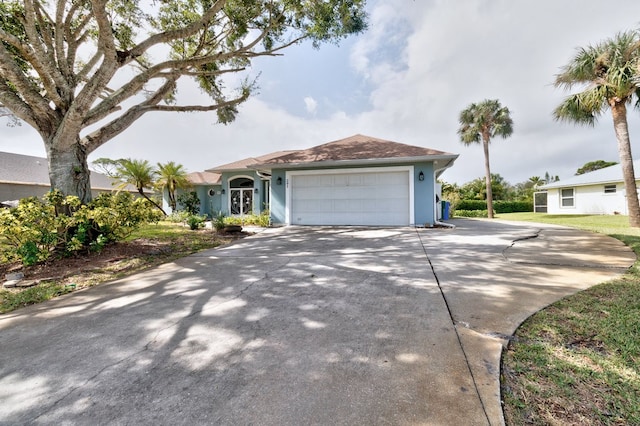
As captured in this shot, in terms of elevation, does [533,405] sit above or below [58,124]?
below

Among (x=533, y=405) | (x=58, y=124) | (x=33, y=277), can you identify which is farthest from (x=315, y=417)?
(x=58, y=124)

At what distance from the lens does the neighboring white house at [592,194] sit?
17.5m

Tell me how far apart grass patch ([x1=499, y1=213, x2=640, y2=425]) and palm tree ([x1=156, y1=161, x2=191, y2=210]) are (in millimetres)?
18332

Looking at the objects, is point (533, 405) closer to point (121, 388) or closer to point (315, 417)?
point (315, 417)

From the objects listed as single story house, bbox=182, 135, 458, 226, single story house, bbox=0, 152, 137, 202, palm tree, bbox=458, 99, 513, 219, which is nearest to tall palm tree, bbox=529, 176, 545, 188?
palm tree, bbox=458, 99, 513, 219

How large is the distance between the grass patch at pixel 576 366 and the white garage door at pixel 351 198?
25.2 feet

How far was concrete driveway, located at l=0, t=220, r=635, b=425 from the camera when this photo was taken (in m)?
1.57

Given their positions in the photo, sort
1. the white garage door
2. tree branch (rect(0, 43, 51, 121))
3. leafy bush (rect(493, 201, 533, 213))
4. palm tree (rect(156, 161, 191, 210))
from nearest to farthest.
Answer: tree branch (rect(0, 43, 51, 121)) < the white garage door < palm tree (rect(156, 161, 191, 210)) < leafy bush (rect(493, 201, 533, 213))

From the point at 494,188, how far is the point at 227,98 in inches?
1089

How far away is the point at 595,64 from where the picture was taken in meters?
10.2

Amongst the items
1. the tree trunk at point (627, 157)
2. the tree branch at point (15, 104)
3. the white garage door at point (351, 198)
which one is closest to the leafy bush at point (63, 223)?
the tree branch at point (15, 104)

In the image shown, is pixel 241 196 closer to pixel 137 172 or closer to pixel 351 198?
pixel 137 172

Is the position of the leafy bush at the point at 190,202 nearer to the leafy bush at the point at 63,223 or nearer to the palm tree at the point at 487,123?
the leafy bush at the point at 63,223

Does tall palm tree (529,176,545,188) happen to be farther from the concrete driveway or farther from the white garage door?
the concrete driveway
